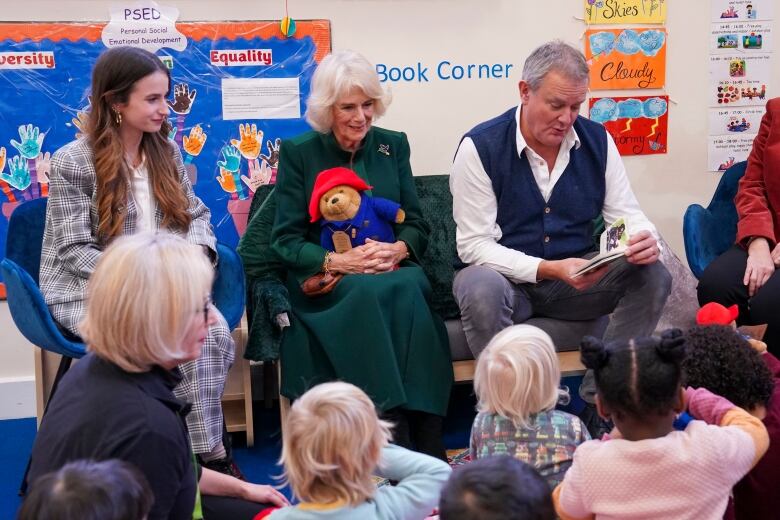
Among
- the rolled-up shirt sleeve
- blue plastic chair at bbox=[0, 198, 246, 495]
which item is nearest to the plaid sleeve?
blue plastic chair at bbox=[0, 198, 246, 495]

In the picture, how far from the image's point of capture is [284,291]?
10.8ft

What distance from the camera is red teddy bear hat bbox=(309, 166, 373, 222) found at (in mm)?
3170

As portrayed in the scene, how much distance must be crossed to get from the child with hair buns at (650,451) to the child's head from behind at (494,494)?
1.13 feet

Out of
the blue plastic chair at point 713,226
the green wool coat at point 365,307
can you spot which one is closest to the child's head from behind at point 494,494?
the green wool coat at point 365,307

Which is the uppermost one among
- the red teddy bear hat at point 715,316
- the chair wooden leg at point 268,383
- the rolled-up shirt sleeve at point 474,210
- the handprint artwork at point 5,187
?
the handprint artwork at point 5,187

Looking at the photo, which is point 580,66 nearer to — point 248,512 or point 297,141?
point 297,141

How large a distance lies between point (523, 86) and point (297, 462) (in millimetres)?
1952

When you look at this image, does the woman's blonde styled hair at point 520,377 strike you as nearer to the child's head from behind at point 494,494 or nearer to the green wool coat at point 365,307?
the child's head from behind at point 494,494

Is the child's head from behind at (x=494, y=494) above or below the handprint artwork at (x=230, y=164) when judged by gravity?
below

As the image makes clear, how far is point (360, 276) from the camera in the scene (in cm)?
310

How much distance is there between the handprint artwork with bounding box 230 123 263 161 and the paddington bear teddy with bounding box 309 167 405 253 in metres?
0.64

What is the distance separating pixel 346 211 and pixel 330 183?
12 cm

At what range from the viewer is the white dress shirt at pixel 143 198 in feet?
10.3

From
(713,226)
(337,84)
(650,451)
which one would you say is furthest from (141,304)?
(713,226)
